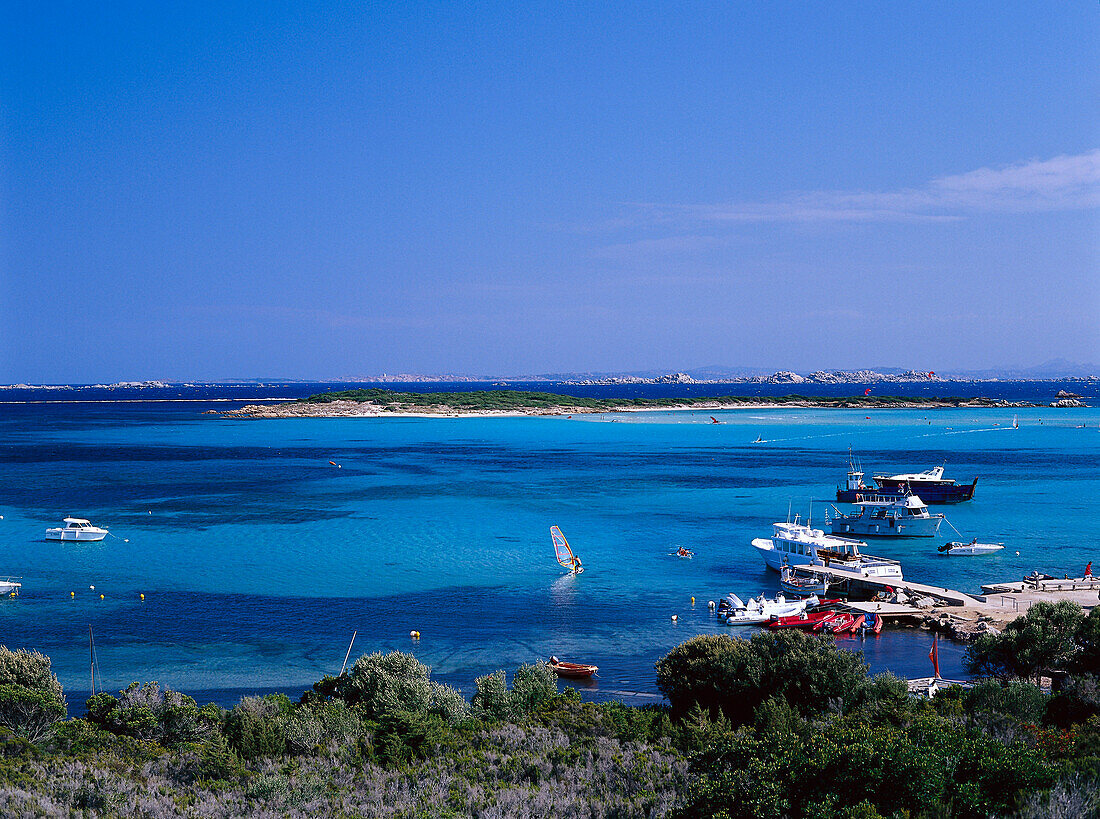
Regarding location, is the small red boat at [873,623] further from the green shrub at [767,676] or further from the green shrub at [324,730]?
the green shrub at [324,730]

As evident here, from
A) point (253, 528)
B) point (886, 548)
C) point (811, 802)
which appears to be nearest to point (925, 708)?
point (811, 802)

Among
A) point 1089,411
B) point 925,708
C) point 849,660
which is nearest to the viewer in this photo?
point 925,708

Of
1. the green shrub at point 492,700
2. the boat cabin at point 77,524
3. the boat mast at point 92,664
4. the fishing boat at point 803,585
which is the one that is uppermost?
the green shrub at point 492,700

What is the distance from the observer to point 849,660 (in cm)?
1738

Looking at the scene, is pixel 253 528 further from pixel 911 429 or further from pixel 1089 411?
pixel 1089 411

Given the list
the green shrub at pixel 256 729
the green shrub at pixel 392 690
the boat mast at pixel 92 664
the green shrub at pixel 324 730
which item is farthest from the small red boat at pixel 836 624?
the boat mast at pixel 92 664

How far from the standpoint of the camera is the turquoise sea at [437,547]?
25.5m

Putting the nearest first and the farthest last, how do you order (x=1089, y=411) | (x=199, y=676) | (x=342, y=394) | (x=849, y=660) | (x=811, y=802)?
(x=811, y=802) → (x=849, y=660) → (x=199, y=676) → (x=1089, y=411) → (x=342, y=394)

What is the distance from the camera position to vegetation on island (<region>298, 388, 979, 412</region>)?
166m

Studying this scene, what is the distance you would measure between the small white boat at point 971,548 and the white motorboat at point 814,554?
5202 mm

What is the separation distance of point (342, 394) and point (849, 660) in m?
166

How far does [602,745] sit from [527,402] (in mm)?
158137

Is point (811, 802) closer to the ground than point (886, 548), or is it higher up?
higher up

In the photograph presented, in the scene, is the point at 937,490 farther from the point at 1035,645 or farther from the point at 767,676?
the point at 767,676
